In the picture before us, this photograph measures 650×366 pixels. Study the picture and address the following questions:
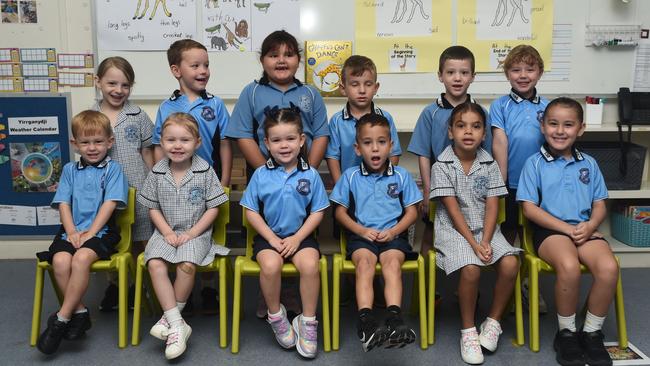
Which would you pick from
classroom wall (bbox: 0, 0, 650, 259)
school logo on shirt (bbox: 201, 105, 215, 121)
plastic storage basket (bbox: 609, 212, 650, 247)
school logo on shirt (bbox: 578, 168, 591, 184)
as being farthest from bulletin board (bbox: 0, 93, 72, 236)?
plastic storage basket (bbox: 609, 212, 650, 247)

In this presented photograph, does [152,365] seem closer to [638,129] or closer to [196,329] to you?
[196,329]

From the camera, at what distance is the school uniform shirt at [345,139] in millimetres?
2582

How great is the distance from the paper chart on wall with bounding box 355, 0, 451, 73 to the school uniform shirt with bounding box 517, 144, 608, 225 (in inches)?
45.4

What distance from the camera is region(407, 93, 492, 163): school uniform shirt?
8.38 feet

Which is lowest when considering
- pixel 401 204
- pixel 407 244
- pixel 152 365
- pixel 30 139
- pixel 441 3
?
pixel 152 365

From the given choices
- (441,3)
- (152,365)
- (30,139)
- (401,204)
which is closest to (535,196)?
(401,204)

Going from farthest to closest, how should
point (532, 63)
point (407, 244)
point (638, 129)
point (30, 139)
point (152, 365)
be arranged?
point (30, 139) < point (638, 129) < point (532, 63) < point (407, 244) < point (152, 365)

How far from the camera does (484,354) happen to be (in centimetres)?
231

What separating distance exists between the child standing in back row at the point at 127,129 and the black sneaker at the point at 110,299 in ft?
0.99

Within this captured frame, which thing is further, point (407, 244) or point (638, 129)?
point (638, 129)

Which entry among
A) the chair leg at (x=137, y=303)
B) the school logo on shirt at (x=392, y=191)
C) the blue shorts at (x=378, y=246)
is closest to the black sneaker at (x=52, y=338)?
the chair leg at (x=137, y=303)

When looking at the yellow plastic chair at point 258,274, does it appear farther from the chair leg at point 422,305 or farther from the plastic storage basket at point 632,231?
the plastic storage basket at point 632,231

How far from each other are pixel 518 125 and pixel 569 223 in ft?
1.55

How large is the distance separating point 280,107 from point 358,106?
0.34m
